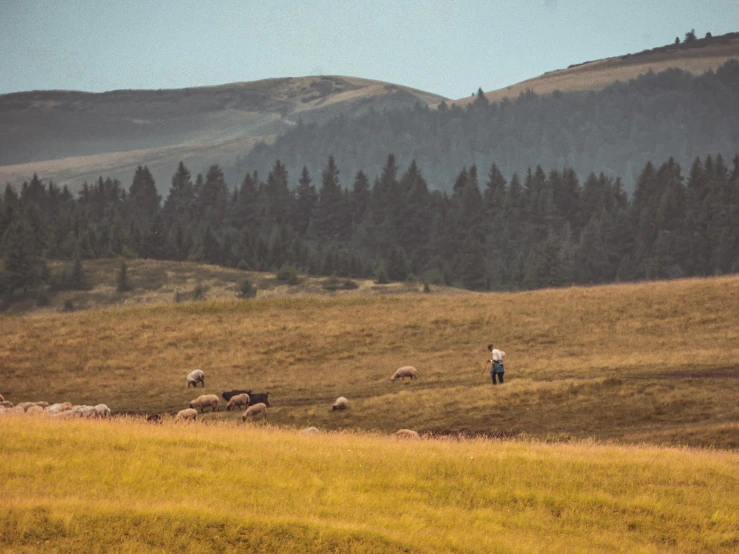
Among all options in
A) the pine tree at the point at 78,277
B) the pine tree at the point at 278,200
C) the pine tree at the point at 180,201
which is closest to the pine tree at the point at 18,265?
the pine tree at the point at 78,277

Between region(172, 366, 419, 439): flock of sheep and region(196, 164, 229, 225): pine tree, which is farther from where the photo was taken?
region(196, 164, 229, 225): pine tree

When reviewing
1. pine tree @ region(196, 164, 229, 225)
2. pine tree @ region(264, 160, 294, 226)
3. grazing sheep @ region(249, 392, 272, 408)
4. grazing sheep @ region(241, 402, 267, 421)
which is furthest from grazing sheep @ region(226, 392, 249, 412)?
pine tree @ region(196, 164, 229, 225)

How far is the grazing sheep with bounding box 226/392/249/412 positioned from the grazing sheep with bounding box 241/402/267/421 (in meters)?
1.98

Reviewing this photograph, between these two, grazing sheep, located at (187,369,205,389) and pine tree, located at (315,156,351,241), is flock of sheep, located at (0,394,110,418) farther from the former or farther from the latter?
pine tree, located at (315,156,351,241)

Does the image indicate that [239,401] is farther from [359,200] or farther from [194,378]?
[359,200]

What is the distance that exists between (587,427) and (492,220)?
13010 centimetres

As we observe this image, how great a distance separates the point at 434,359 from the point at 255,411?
15.4m

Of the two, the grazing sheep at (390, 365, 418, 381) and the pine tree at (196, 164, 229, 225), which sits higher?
the pine tree at (196, 164, 229, 225)

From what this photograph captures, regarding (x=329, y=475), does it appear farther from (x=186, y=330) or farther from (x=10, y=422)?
(x=186, y=330)

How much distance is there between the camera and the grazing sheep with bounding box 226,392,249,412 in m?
37.3

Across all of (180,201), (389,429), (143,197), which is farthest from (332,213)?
(389,429)

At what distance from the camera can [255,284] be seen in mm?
122875

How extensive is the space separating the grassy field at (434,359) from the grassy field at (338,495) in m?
9.89

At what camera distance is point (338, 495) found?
54.3 ft
